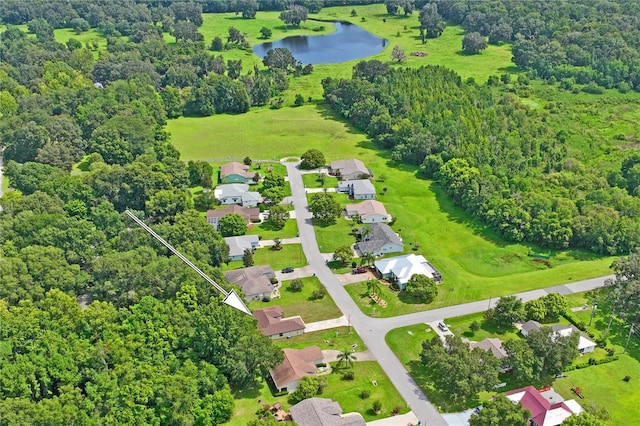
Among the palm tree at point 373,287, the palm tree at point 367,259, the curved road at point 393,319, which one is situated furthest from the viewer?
the palm tree at point 367,259

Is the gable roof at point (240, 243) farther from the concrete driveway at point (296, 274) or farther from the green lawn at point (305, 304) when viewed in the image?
the green lawn at point (305, 304)

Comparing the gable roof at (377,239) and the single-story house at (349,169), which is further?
the single-story house at (349,169)

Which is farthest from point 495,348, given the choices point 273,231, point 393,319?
point 273,231

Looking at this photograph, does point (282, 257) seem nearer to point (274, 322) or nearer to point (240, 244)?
point (240, 244)

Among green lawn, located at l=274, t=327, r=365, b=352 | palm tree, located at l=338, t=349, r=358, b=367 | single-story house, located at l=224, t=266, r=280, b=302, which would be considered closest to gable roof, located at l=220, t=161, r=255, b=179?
single-story house, located at l=224, t=266, r=280, b=302

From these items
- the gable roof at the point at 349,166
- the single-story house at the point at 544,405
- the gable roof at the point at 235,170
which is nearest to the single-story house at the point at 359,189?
the gable roof at the point at 349,166
